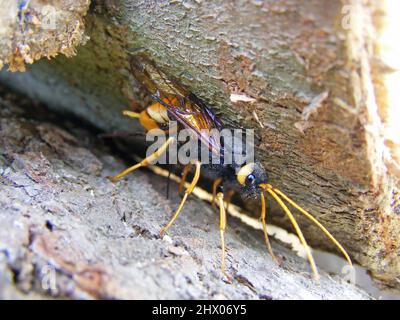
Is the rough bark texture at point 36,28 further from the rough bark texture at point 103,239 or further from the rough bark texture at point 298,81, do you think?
the rough bark texture at point 103,239

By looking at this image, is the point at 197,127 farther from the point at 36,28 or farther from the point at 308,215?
the point at 36,28

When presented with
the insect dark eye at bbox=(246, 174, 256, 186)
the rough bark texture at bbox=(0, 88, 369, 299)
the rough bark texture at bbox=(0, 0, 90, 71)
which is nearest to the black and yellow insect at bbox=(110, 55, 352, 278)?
the insect dark eye at bbox=(246, 174, 256, 186)

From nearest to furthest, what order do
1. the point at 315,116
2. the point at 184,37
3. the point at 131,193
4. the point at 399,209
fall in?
the point at 315,116 → the point at 184,37 → the point at 399,209 → the point at 131,193

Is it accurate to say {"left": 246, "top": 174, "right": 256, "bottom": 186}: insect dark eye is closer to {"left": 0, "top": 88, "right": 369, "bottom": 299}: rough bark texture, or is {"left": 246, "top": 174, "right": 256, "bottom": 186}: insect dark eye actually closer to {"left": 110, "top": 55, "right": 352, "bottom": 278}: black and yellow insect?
{"left": 110, "top": 55, "right": 352, "bottom": 278}: black and yellow insect

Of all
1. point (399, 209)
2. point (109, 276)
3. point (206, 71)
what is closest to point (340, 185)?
point (399, 209)

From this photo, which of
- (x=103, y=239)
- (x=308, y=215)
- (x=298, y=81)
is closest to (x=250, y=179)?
(x=308, y=215)
